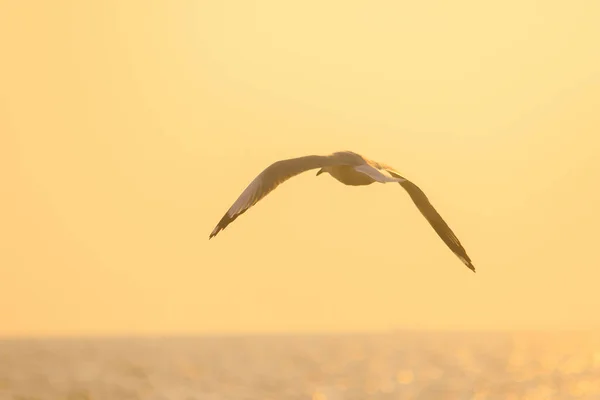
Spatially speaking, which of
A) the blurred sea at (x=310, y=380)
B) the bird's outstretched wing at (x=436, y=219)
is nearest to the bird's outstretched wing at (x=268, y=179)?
the bird's outstretched wing at (x=436, y=219)

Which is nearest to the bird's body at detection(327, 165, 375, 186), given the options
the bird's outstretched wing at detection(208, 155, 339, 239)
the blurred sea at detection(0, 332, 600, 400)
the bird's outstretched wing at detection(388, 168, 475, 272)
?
the bird's outstretched wing at detection(388, 168, 475, 272)

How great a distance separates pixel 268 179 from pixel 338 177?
2.22 m

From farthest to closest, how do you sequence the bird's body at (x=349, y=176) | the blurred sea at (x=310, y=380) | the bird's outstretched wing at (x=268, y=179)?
the blurred sea at (x=310, y=380), the bird's body at (x=349, y=176), the bird's outstretched wing at (x=268, y=179)

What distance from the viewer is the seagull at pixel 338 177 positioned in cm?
1273

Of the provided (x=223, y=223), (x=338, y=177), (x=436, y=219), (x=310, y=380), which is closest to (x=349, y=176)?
(x=338, y=177)

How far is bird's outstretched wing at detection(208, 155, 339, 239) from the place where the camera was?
12.5 m

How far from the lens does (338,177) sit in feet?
49.5

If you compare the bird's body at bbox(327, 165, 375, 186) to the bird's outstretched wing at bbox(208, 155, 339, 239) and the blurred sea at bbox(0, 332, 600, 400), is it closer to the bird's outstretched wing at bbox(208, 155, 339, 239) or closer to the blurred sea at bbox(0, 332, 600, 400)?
the bird's outstretched wing at bbox(208, 155, 339, 239)

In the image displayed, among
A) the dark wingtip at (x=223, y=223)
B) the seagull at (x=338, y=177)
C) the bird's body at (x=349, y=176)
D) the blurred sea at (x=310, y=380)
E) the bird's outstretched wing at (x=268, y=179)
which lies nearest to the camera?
the dark wingtip at (x=223, y=223)

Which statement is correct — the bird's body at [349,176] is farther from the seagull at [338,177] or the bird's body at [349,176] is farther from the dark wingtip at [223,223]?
the dark wingtip at [223,223]

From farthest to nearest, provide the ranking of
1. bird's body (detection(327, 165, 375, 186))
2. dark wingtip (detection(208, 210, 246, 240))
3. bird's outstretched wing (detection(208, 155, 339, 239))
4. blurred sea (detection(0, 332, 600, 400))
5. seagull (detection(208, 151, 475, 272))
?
blurred sea (detection(0, 332, 600, 400)) < bird's body (detection(327, 165, 375, 186)) < seagull (detection(208, 151, 475, 272)) < bird's outstretched wing (detection(208, 155, 339, 239)) < dark wingtip (detection(208, 210, 246, 240))

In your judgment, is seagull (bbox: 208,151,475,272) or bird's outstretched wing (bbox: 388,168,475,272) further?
bird's outstretched wing (bbox: 388,168,475,272)

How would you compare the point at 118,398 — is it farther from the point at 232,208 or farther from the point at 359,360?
the point at 359,360

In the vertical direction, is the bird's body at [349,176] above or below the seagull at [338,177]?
above
